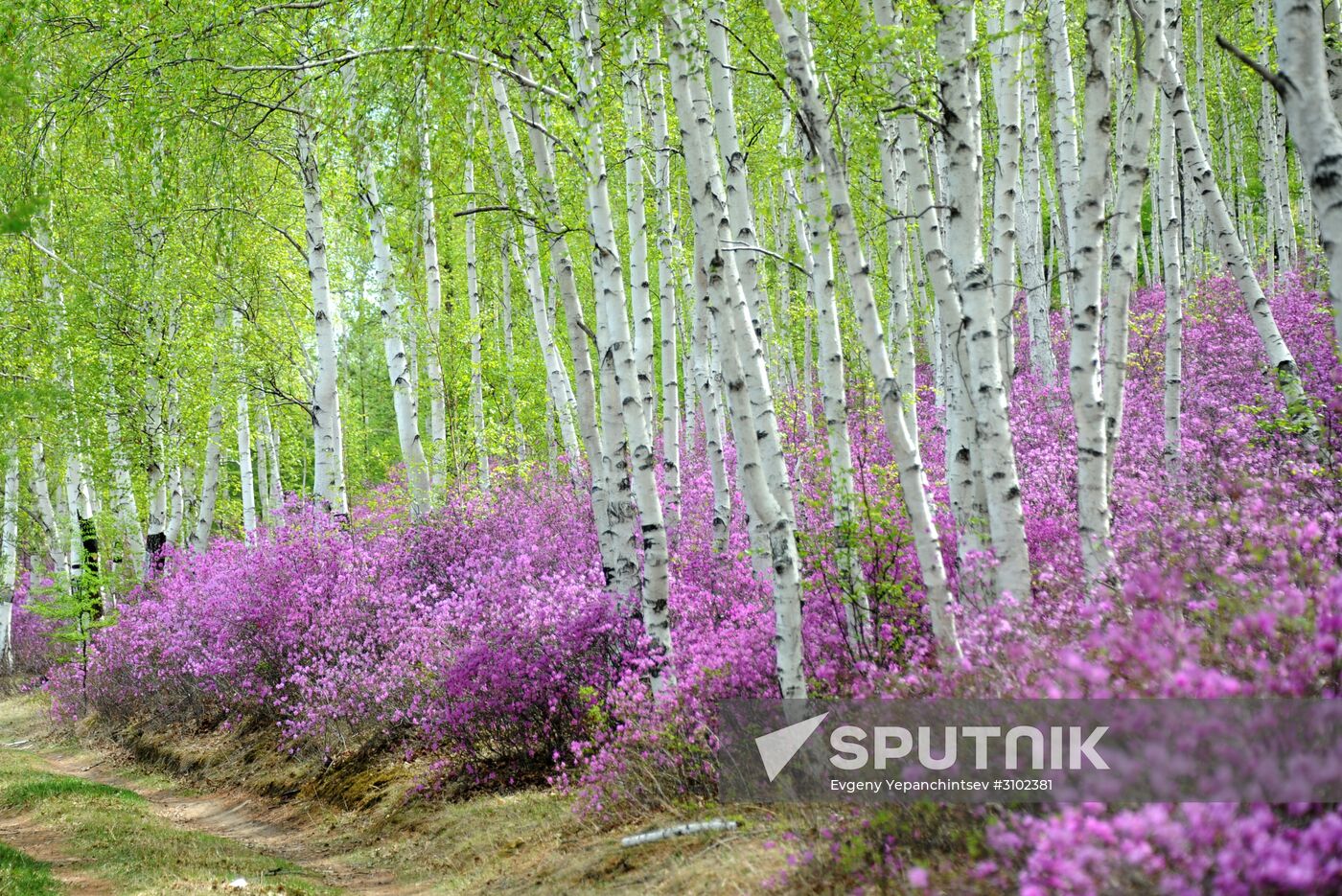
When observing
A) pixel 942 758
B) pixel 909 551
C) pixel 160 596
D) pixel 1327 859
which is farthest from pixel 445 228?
pixel 1327 859

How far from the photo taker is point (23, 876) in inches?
255

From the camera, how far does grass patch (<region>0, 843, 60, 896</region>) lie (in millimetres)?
6090

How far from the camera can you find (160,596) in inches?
643

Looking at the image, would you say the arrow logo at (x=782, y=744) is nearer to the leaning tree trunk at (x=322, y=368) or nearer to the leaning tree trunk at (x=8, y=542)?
the leaning tree trunk at (x=322, y=368)

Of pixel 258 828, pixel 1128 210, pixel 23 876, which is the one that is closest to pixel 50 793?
pixel 258 828

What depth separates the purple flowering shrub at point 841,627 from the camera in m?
2.76

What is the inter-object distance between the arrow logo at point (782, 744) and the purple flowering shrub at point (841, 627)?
30 cm

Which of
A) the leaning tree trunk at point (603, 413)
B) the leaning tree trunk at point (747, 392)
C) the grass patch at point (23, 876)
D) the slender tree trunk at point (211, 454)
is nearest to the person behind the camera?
the leaning tree trunk at point (747, 392)

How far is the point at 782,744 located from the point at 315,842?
208 inches

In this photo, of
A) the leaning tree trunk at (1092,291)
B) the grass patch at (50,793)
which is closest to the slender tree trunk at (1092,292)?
the leaning tree trunk at (1092,291)

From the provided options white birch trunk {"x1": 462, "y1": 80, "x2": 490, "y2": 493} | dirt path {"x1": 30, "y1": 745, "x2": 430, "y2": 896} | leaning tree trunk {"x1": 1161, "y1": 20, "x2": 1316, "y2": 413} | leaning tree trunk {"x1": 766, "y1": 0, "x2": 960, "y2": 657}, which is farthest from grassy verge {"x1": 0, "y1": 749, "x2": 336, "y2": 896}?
leaning tree trunk {"x1": 1161, "y1": 20, "x2": 1316, "y2": 413}

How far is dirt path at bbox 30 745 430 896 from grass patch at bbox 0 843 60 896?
0.64 feet

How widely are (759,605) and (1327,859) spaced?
5.15 meters

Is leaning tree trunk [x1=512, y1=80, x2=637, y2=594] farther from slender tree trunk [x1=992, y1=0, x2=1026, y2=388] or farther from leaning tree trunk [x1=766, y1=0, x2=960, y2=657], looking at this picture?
slender tree trunk [x1=992, y1=0, x2=1026, y2=388]
